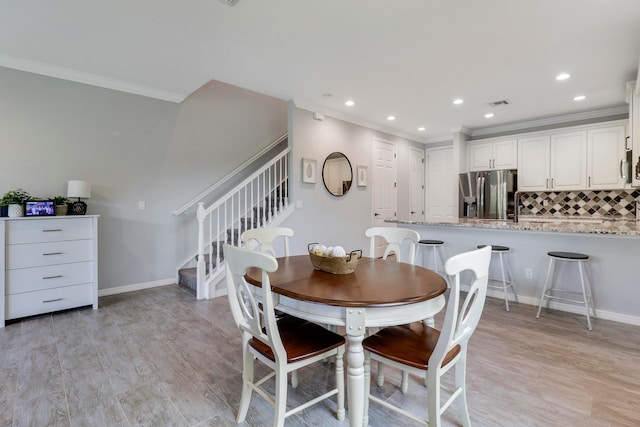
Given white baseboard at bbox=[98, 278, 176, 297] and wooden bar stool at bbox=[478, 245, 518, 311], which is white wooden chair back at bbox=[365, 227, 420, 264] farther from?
white baseboard at bbox=[98, 278, 176, 297]

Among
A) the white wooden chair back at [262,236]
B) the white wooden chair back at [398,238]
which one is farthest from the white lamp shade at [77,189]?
the white wooden chair back at [398,238]

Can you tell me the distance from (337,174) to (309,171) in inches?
25.1

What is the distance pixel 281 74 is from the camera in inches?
136

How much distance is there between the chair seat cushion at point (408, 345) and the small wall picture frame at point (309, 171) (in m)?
3.11

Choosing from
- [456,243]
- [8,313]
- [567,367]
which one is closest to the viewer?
[567,367]

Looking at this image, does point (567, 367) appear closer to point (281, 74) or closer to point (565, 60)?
point (565, 60)

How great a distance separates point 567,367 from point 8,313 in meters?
4.67

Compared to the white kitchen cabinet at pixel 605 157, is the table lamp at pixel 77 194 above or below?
below

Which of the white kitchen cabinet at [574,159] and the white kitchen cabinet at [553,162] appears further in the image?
the white kitchen cabinet at [553,162]

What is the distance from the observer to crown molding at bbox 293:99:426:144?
173 inches

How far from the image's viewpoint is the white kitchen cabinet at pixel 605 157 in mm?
4500

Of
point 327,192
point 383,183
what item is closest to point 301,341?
point 327,192

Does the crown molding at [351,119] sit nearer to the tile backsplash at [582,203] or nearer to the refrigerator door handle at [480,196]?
the refrigerator door handle at [480,196]

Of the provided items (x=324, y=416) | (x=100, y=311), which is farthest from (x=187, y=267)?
(x=324, y=416)
